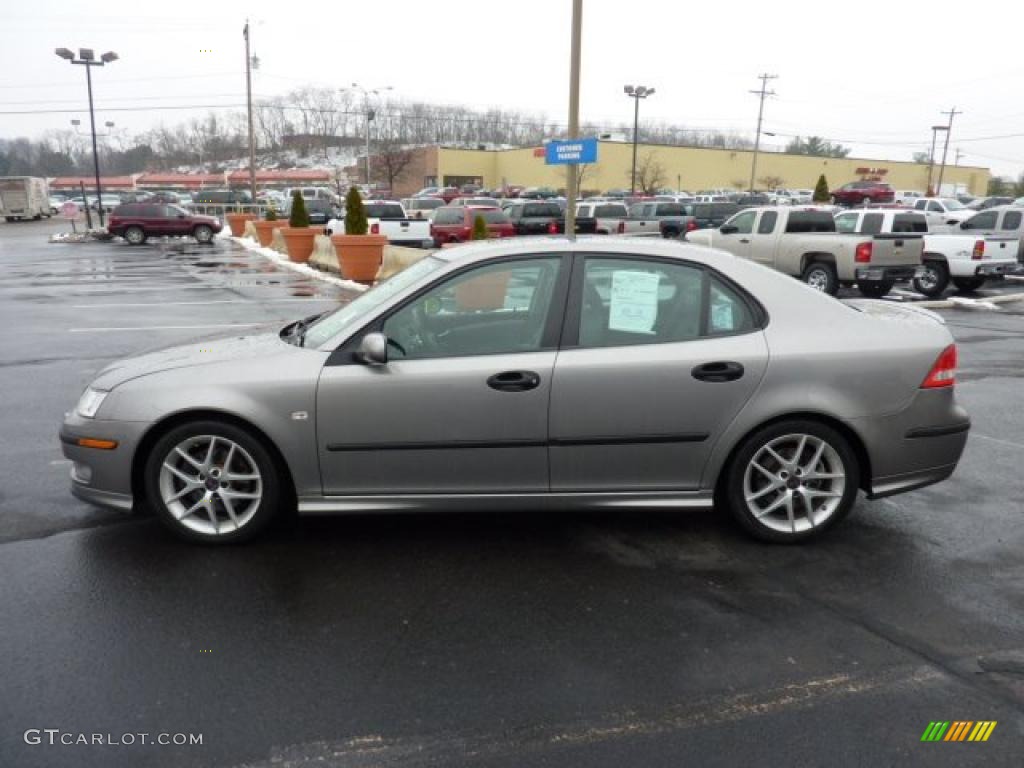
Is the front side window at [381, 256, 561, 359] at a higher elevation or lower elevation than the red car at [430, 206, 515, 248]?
higher

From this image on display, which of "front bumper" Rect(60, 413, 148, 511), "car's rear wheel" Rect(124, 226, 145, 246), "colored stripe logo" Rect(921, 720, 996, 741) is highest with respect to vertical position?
"front bumper" Rect(60, 413, 148, 511)

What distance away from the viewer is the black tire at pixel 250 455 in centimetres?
411

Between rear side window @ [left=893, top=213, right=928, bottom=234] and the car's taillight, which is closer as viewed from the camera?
the car's taillight

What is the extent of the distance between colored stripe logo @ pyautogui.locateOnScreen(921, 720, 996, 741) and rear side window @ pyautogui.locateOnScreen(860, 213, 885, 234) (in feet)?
51.2

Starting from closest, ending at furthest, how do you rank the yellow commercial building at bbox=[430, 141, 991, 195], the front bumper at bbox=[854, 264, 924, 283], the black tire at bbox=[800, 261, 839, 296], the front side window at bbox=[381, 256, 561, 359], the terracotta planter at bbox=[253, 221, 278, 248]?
the front side window at bbox=[381, 256, 561, 359] < the front bumper at bbox=[854, 264, 924, 283] < the black tire at bbox=[800, 261, 839, 296] < the terracotta planter at bbox=[253, 221, 278, 248] < the yellow commercial building at bbox=[430, 141, 991, 195]

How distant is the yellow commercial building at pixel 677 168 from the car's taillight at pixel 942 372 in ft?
276

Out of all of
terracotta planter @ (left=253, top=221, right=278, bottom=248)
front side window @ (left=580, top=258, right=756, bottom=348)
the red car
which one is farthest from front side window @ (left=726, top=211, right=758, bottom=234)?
terracotta planter @ (left=253, top=221, right=278, bottom=248)

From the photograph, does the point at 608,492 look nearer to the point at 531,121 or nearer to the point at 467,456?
the point at 467,456

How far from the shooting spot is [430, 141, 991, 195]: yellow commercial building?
90.4m

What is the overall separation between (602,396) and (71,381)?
656cm

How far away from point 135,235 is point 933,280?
96.6 feet

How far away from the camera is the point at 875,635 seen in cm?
347

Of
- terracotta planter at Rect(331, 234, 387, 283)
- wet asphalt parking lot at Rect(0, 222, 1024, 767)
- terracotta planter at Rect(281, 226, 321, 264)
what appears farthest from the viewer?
terracotta planter at Rect(281, 226, 321, 264)

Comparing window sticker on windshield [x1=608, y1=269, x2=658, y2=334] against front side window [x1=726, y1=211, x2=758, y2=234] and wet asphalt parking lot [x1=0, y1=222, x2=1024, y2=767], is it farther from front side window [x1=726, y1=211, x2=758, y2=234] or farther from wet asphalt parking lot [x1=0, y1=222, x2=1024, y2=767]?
front side window [x1=726, y1=211, x2=758, y2=234]
